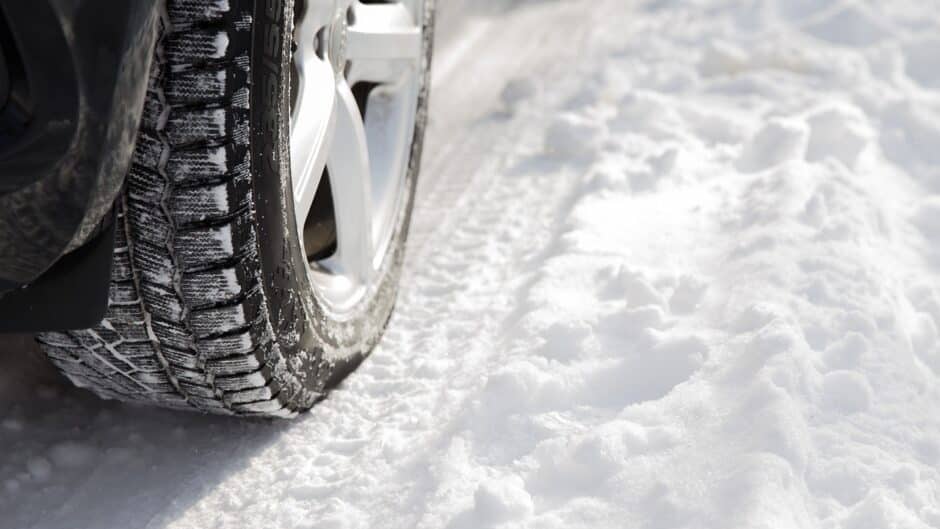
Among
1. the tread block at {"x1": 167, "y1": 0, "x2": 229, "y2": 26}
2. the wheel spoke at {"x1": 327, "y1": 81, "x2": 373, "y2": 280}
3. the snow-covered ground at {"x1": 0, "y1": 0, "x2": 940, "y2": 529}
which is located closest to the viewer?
the tread block at {"x1": 167, "y1": 0, "x2": 229, "y2": 26}

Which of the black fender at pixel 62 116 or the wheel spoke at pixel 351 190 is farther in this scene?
the wheel spoke at pixel 351 190

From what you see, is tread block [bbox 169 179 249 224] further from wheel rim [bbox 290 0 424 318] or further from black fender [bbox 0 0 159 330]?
wheel rim [bbox 290 0 424 318]

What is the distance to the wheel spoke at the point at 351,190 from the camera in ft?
5.68

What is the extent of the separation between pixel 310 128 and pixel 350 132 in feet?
0.60

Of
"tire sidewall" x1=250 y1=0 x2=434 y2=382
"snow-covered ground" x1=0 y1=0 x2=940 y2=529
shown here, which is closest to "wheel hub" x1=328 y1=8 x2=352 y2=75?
"tire sidewall" x1=250 y1=0 x2=434 y2=382

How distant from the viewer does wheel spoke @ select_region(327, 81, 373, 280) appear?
5.68 ft

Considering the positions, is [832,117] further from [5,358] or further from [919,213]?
[5,358]

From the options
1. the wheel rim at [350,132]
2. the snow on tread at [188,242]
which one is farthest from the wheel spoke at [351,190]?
the snow on tread at [188,242]

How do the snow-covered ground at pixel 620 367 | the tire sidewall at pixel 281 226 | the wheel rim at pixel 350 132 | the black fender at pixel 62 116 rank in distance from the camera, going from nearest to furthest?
the black fender at pixel 62 116, the tire sidewall at pixel 281 226, the snow-covered ground at pixel 620 367, the wheel rim at pixel 350 132

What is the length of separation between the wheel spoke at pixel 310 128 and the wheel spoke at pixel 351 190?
8 centimetres

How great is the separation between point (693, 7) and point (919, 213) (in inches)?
69.6

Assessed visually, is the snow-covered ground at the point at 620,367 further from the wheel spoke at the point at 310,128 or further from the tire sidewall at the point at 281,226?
the wheel spoke at the point at 310,128

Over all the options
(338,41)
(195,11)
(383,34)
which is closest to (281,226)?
(195,11)

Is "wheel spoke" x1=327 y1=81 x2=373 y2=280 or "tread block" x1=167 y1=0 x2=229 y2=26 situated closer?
"tread block" x1=167 y1=0 x2=229 y2=26
